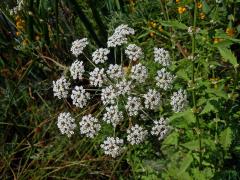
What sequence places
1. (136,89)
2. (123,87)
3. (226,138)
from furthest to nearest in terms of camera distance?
(136,89)
(226,138)
(123,87)

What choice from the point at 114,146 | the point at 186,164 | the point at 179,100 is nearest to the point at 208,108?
the point at 179,100

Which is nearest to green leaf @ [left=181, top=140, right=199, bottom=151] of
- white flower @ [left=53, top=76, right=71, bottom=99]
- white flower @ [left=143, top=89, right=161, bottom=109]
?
white flower @ [left=143, top=89, right=161, bottom=109]

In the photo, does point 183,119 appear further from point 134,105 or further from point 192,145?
point 134,105

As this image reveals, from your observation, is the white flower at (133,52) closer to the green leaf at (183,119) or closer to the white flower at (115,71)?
the white flower at (115,71)

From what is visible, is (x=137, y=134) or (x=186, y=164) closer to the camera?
(x=137, y=134)

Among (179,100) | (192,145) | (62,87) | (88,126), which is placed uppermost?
(62,87)

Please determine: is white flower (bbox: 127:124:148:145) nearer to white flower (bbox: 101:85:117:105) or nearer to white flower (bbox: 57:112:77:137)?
white flower (bbox: 101:85:117:105)

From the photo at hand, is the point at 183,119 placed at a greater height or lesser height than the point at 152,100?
lesser
